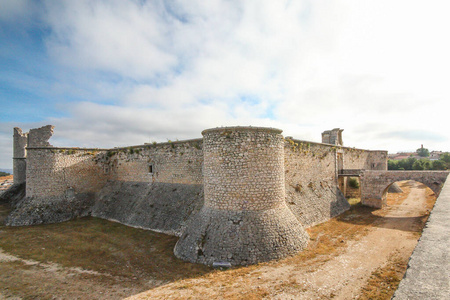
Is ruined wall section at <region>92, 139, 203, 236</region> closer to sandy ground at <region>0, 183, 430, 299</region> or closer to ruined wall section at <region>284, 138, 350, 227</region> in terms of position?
sandy ground at <region>0, 183, 430, 299</region>

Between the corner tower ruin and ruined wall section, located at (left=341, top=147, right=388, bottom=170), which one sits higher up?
the corner tower ruin

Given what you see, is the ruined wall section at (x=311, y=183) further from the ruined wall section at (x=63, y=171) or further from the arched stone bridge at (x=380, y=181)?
the ruined wall section at (x=63, y=171)

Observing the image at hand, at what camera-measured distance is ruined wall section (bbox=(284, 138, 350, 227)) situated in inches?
559

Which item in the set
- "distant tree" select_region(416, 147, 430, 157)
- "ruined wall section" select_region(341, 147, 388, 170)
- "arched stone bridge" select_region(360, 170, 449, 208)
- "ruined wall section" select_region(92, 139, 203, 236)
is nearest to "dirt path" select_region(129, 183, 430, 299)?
"ruined wall section" select_region(92, 139, 203, 236)

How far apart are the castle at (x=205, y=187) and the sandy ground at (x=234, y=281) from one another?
100 cm

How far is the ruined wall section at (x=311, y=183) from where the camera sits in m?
14.2

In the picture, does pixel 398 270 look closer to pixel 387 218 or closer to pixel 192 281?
pixel 192 281

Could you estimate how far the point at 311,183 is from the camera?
16531 mm

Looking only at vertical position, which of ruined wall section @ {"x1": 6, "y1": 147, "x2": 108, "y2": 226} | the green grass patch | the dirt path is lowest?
the green grass patch

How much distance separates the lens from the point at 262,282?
7.83 m

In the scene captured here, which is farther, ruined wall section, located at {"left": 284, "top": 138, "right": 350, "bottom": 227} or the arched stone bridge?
the arched stone bridge

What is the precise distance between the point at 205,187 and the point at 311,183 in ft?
30.3

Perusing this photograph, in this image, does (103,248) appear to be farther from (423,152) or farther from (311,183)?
(423,152)

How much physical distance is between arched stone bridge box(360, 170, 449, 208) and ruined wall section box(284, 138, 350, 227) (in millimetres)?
2371
